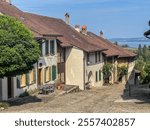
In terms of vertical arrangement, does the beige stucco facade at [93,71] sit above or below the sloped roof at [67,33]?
below

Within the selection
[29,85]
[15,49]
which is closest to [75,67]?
[29,85]

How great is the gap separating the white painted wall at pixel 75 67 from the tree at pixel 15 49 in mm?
19393

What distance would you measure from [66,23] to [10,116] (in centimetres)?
4604

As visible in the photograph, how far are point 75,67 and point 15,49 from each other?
2124cm

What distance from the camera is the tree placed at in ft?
59.9

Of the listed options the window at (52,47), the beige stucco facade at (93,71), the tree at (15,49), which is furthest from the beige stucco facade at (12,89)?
the beige stucco facade at (93,71)

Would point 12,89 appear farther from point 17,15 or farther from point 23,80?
point 17,15

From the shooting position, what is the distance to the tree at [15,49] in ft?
59.9

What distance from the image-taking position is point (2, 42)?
18.5 m

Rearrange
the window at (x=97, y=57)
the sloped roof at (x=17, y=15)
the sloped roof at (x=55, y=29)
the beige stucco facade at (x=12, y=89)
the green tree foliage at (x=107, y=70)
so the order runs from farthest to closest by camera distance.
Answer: the green tree foliage at (x=107, y=70)
the window at (x=97, y=57)
the sloped roof at (x=55, y=29)
the sloped roof at (x=17, y=15)
the beige stucco facade at (x=12, y=89)

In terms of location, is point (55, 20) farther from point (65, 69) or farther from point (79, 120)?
point (79, 120)

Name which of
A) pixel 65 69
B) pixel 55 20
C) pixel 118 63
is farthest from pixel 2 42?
pixel 118 63

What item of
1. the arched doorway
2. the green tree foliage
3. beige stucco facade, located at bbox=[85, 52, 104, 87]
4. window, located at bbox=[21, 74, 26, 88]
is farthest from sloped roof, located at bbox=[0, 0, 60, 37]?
the green tree foliage

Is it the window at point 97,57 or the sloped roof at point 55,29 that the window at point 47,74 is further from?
the window at point 97,57
